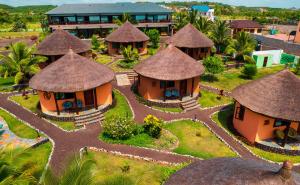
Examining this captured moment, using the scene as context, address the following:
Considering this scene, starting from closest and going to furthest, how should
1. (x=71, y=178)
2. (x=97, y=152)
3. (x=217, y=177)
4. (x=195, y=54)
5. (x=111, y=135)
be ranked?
(x=71, y=178), (x=217, y=177), (x=97, y=152), (x=111, y=135), (x=195, y=54)

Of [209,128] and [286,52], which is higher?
[286,52]

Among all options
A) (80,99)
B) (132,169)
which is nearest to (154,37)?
(80,99)

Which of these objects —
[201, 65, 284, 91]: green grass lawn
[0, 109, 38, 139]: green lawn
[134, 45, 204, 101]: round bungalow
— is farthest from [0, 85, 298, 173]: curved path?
[201, 65, 284, 91]: green grass lawn

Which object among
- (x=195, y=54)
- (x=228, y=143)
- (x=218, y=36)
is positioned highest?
(x=218, y=36)

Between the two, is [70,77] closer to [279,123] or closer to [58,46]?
[58,46]

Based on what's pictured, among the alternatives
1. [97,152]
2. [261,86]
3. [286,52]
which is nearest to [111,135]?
[97,152]

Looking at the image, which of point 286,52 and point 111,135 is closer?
point 111,135

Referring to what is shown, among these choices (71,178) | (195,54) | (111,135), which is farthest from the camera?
(195,54)

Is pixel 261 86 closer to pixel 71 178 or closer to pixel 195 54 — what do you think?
pixel 71 178

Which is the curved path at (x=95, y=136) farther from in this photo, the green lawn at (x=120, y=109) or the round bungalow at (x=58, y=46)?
the round bungalow at (x=58, y=46)
